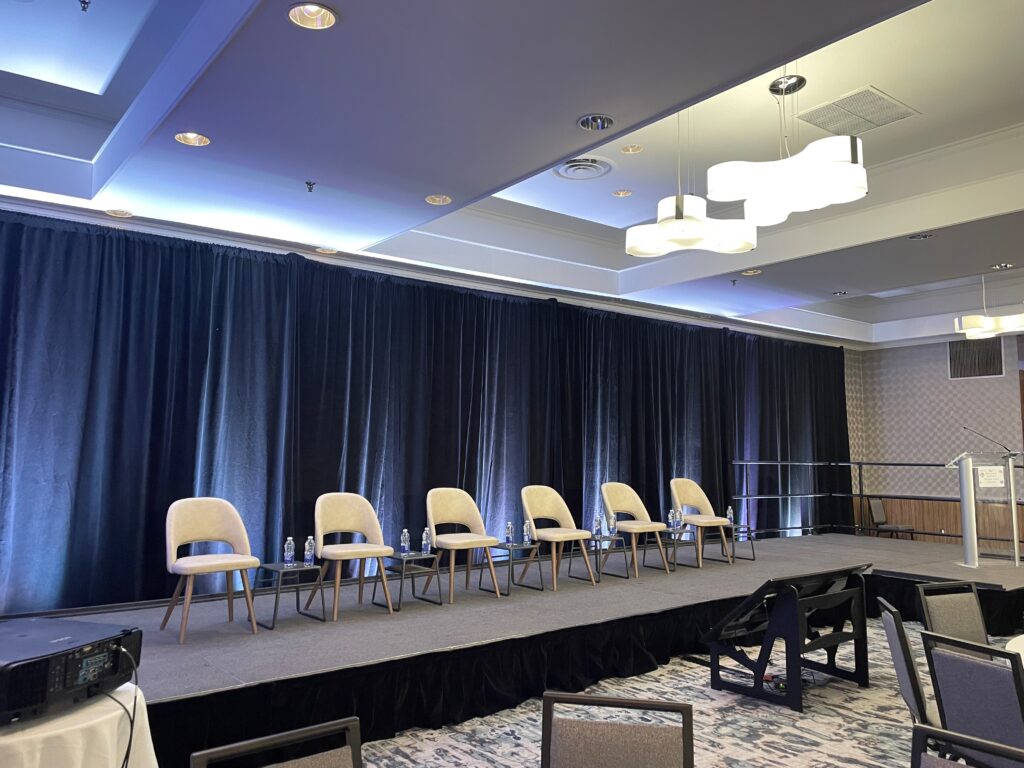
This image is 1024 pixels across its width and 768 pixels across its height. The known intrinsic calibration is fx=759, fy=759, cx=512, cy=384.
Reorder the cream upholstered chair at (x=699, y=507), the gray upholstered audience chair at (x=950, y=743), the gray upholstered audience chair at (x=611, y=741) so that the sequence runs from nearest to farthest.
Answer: the gray upholstered audience chair at (x=950, y=743), the gray upholstered audience chair at (x=611, y=741), the cream upholstered chair at (x=699, y=507)

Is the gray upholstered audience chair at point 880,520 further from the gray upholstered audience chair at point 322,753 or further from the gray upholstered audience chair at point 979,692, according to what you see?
the gray upholstered audience chair at point 322,753

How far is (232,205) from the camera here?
5012 mm

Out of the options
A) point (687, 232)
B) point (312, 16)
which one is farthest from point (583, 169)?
point (312, 16)

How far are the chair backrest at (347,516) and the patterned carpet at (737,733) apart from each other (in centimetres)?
168

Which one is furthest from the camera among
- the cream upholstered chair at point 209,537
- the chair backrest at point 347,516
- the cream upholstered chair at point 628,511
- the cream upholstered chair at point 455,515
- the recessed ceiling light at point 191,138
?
the cream upholstered chair at point 628,511

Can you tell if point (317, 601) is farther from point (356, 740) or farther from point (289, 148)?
point (356, 740)

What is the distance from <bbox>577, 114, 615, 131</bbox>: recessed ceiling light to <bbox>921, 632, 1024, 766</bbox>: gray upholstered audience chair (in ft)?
8.47

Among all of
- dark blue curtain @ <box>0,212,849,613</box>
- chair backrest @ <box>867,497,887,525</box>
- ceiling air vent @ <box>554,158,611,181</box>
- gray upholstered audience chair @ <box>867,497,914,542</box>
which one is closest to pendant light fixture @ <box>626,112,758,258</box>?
ceiling air vent @ <box>554,158,611,181</box>

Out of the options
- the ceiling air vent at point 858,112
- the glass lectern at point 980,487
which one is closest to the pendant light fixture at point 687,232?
the ceiling air vent at point 858,112

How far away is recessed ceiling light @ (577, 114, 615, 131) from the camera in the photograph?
12.0ft

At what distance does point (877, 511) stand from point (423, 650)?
872cm

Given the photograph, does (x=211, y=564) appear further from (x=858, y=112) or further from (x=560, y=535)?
(x=858, y=112)

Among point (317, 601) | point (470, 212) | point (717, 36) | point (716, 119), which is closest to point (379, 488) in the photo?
point (317, 601)

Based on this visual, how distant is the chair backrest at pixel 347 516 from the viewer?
5211mm
